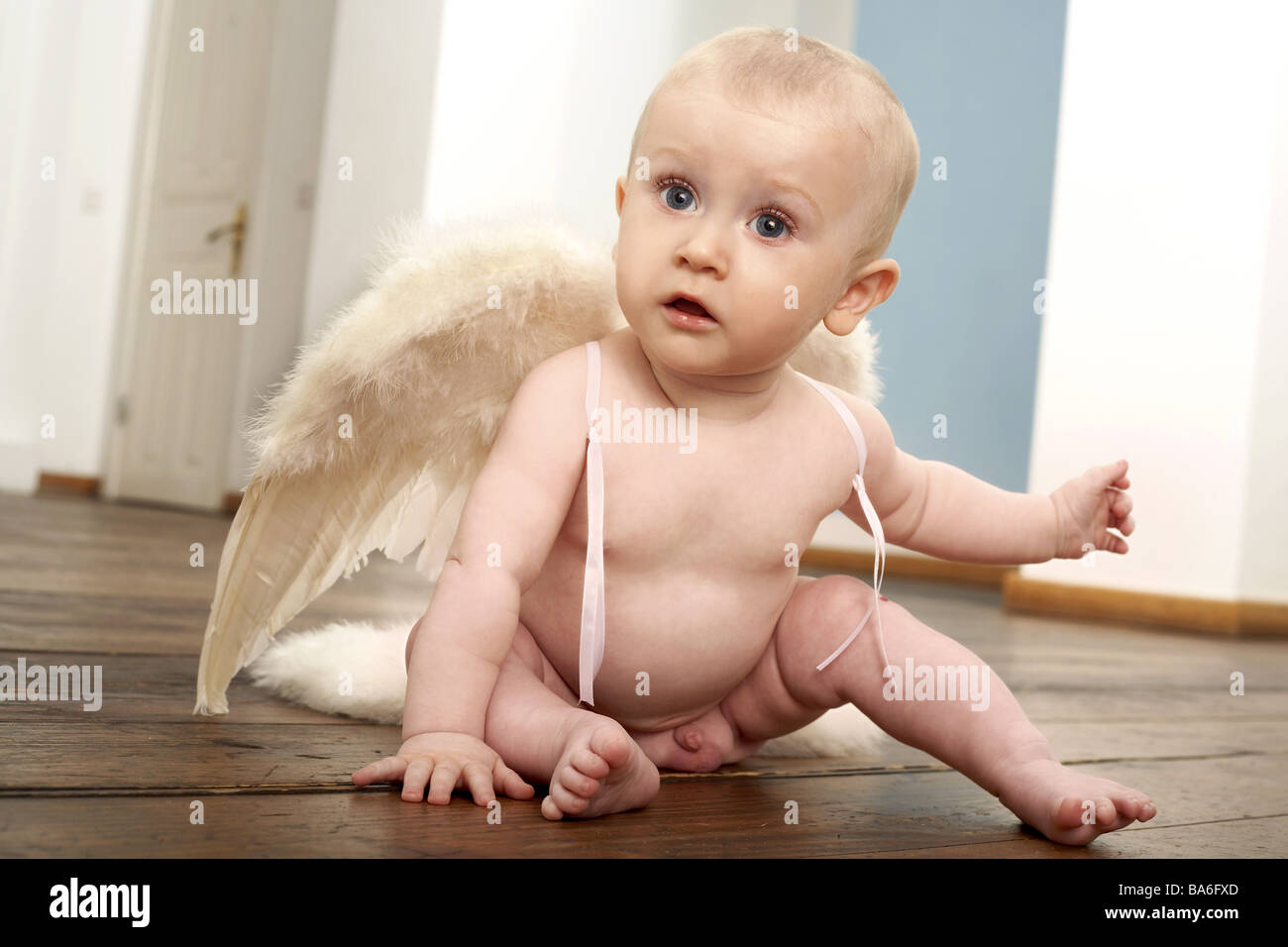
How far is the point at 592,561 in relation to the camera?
83 centimetres

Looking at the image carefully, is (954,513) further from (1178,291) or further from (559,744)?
(1178,291)

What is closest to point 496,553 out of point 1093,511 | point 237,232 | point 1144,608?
point 1093,511

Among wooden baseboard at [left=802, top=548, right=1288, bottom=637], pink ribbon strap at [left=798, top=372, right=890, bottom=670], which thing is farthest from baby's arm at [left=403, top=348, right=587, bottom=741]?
wooden baseboard at [left=802, top=548, right=1288, bottom=637]

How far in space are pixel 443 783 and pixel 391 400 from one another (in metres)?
0.29

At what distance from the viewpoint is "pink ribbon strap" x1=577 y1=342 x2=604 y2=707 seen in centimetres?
82

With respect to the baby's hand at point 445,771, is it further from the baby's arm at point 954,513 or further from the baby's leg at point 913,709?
the baby's arm at point 954,513

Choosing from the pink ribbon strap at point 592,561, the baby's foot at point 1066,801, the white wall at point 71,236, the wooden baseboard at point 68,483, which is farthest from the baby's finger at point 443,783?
the wooden baseboard at point 68,483

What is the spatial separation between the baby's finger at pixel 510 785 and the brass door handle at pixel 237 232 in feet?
15.1

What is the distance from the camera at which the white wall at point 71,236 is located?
4.87 meters

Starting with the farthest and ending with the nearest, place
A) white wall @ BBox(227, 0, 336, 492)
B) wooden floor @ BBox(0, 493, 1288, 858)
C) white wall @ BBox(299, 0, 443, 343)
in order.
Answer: white wall @ BBox(227, 0, 336, 492) < white wall @ BBox(299, 0, 443, 343) < wooden floor @ BBox(0, 493, 1288, 858)

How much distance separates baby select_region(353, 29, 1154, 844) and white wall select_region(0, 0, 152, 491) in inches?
183

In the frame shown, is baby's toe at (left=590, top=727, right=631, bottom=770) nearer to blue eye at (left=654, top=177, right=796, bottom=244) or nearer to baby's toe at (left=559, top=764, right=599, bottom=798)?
baby's toe at (left=559, top=764, right=599, bottom=798)

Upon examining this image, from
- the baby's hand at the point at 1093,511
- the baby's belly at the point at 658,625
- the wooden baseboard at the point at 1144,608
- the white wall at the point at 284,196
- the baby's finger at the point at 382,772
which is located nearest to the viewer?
the baby's finger at the point at 382,772
